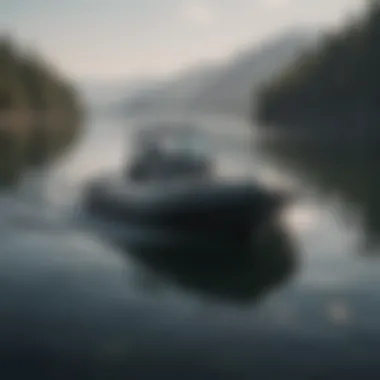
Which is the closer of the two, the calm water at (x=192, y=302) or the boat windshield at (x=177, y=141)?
the calm water at (x=192, y=302)

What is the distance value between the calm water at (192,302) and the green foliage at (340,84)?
5747 millimetres

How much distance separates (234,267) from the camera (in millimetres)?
5637

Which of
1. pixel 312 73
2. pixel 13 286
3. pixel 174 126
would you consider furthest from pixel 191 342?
pixel 312 73

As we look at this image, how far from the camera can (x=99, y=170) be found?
24.9 ft

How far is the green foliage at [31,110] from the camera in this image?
583 inches

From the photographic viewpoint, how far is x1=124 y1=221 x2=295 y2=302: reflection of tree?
5.01 meters

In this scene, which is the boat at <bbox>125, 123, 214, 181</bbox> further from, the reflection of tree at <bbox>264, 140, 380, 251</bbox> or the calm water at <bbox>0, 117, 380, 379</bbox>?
the reflection of tree at <bbox>264, 140, 380, 251</bbox>

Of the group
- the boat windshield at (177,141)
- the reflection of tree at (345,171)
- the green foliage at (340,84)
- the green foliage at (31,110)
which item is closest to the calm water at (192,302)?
the boat windshield at (177,141)

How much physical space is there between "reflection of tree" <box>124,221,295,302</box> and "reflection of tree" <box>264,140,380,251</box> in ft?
3.52

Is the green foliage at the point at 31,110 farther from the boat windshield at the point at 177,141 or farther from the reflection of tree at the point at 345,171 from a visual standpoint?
the boat windshield at the point at 177,141

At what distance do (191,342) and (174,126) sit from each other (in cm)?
383

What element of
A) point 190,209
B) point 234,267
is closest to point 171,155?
point 190,209

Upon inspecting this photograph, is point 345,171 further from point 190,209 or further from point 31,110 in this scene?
point 31,110

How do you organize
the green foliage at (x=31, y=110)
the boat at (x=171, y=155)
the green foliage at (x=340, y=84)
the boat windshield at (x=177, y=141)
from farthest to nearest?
the green foliage at (x=31, y=110)
the green foliage at (x=340, y=84)
the boat windshield at (x=177, y=141)
the boat at (x=171, y=155)
